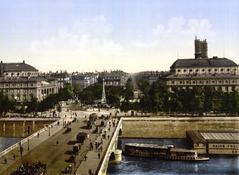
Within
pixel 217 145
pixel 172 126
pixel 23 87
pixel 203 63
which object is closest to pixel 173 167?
pixel 217 145

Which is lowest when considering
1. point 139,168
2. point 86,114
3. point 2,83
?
point 139,168

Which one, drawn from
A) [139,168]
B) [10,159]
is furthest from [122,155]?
[10,159]

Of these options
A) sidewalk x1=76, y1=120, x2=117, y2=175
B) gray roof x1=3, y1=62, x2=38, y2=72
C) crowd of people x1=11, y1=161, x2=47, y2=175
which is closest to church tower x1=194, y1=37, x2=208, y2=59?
gray roof x1=3, y1=62, x2=38, y2=72

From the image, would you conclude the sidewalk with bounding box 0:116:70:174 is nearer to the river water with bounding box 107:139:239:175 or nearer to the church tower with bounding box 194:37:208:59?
the river water with bounding box 107:139:239:175

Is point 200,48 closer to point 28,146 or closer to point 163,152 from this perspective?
point 163,152

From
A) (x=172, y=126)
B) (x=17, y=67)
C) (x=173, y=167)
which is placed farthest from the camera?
(x=17, y=67)

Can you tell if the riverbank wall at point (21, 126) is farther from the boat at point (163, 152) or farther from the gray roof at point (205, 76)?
the gray roof at point (205, 76)

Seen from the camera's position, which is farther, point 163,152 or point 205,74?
point 205,74

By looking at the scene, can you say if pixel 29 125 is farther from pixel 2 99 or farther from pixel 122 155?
pixel 122 155
